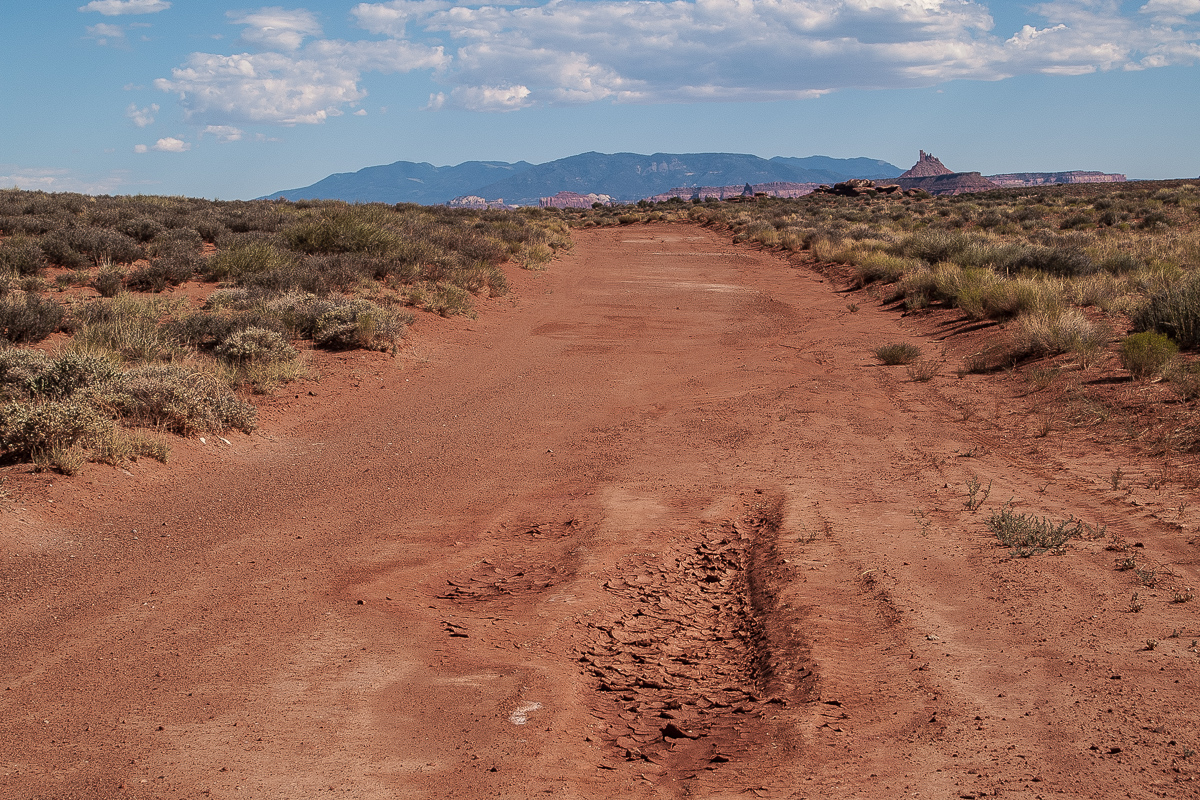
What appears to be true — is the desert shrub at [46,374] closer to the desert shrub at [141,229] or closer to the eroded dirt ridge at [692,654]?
the eroded dirt ridge at [692,654]

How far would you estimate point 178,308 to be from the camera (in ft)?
43.0

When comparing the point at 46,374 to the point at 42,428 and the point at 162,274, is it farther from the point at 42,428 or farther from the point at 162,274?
the point at 162,274

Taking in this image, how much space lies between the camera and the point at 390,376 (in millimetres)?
11758

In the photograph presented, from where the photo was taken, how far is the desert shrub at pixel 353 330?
1227 centimetres

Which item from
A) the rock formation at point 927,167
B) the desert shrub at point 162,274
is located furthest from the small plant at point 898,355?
the rock formation at point 927,167

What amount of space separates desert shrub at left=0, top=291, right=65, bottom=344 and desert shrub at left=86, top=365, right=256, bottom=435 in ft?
10.2

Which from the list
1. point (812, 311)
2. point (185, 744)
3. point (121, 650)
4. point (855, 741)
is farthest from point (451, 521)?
point (812, 311)

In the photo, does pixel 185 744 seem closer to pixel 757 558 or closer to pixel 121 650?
pixel 121 650

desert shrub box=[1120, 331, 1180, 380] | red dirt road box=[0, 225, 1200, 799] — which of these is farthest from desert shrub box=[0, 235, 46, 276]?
desert shrub box=[1120, 331, 1180, 380]

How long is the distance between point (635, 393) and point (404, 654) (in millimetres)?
7057

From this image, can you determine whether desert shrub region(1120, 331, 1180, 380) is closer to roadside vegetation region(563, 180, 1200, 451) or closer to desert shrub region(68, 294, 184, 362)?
roadside vegetation region(563, 180, 1200, 451)

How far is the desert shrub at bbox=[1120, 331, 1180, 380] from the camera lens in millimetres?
9297

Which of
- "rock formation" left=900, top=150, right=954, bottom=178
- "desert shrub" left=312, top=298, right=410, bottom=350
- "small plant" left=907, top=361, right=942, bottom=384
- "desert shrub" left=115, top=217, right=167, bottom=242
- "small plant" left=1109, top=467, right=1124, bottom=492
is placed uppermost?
"rock formation" left=900, top=150, right=954, bottom=178

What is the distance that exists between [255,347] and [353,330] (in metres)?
1.96
